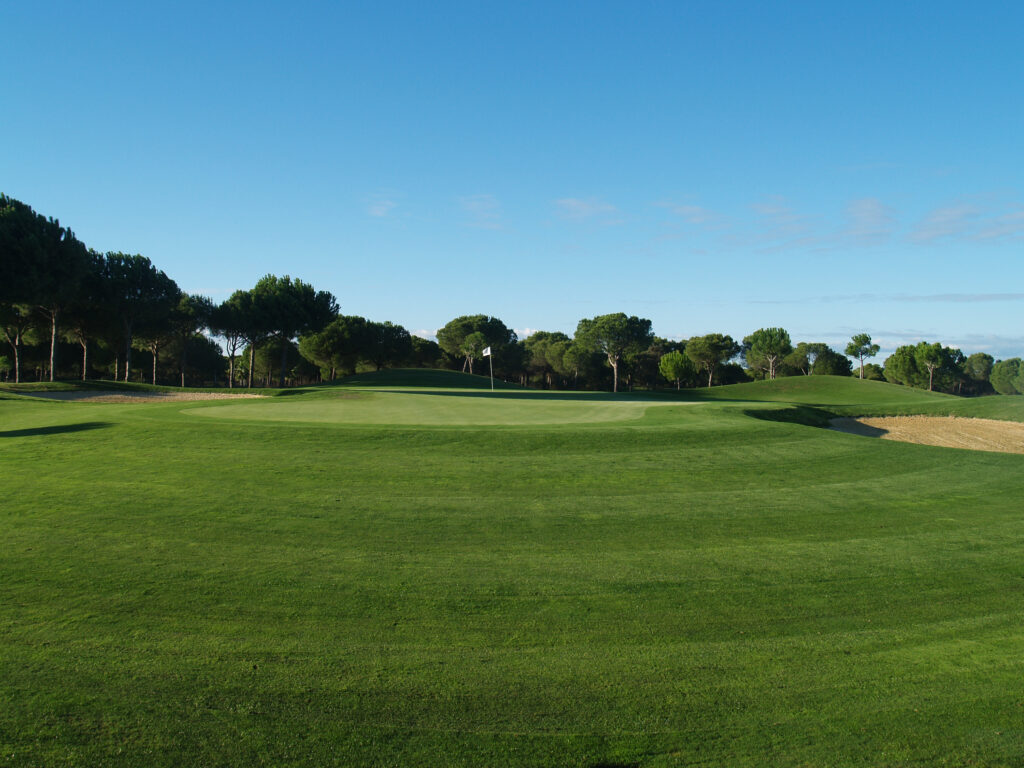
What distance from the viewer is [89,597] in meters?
6.46

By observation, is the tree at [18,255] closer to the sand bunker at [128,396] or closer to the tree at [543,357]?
the sand bunker at [128,396]

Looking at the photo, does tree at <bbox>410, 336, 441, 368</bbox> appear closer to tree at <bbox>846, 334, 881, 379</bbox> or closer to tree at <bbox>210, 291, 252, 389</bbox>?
tree at <bbox>210, 291, 252, 389</bbox>

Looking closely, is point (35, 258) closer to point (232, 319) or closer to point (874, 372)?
point (232, 319)

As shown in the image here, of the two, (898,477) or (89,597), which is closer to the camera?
(89,597)

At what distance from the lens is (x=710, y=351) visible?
10175 cm

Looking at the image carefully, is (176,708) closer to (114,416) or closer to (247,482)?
(247,482)

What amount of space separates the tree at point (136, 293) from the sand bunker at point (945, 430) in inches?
2167

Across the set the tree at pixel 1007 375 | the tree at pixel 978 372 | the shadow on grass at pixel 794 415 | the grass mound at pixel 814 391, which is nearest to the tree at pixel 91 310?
the shadow on grass at pixel 794 415

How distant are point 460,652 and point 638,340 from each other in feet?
281

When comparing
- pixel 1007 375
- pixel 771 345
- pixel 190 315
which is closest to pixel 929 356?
pixel 771 345

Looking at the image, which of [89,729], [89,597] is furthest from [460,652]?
[89,597]

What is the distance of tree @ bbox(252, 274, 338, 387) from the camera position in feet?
207

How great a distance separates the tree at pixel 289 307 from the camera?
207 ft

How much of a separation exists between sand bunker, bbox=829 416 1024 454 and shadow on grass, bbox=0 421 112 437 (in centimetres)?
2645
